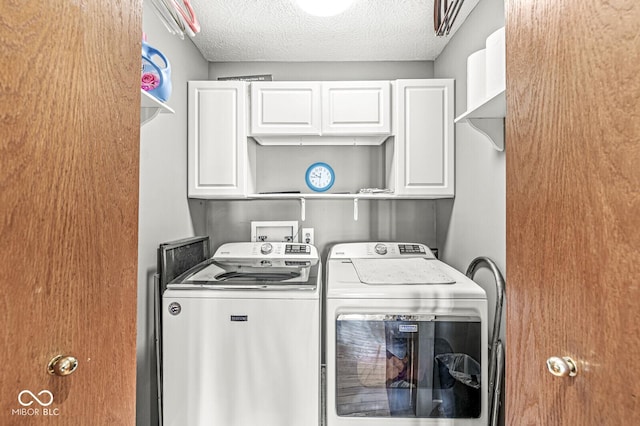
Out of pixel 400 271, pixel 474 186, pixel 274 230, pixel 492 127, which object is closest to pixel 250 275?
pixel 274 230

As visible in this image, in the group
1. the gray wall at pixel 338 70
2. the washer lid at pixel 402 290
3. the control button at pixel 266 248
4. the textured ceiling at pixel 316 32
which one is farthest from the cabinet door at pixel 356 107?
the washer lid at pixel 402 290

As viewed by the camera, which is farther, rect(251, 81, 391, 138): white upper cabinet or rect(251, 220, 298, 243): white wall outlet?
rect(251, 220, 298, 243): white wall outlet

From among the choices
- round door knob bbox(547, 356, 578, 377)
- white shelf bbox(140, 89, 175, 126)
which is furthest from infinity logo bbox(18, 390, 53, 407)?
white shelf bbox(140, 89, 175, 126)

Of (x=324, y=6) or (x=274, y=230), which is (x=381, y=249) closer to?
(x=274, y=230)

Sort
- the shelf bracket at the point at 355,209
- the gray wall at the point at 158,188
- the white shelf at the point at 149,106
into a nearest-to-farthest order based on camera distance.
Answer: the white shelf at the point at 149,106, the gray wall at the point at 158,188, the shelf bracket at the point at 355,209

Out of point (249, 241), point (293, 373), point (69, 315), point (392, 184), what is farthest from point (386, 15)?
point (69, 315)

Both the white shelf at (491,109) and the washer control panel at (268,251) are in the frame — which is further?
the washer control panel at (268,251)

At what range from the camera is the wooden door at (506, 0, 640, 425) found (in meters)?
0.46

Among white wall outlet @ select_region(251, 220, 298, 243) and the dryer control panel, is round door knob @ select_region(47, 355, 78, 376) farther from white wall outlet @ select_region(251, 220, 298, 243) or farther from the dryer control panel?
white wall outlet @ select_region(251, 220, 298, 243)

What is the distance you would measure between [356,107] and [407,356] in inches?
62.1

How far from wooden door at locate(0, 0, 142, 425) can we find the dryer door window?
1.16 meters

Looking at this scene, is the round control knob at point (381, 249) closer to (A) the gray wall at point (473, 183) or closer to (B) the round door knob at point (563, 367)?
(A) the gray wall at point (473, 183)

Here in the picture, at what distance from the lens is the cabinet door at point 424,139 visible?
241 centimetres

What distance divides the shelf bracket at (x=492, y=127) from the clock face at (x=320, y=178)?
126 cm
